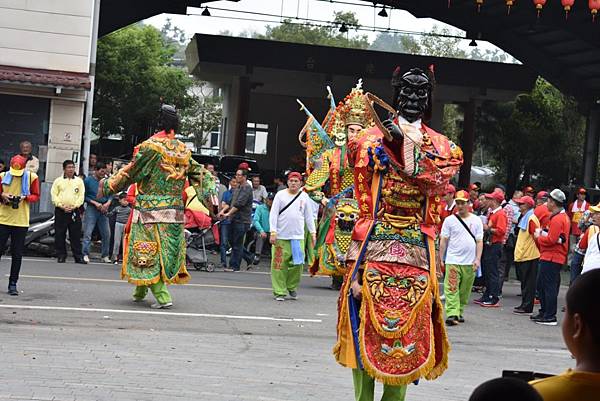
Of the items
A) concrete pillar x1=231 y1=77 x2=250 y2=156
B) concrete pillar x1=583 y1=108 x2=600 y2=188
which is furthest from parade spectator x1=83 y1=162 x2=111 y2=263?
concrete pillar x1=583 y1=108 x2=600 y2=188

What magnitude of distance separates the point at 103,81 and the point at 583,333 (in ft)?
134

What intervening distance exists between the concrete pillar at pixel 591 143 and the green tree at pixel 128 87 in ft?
49.1

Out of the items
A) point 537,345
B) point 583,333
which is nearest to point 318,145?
point 537,345

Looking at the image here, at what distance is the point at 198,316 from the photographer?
12.5 m

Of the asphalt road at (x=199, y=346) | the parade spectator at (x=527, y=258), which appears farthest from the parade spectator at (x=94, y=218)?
the parade spectator at (x=527, y=258)

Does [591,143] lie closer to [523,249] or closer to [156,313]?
[523,249]

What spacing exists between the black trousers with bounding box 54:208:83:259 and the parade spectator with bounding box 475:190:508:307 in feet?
21.8

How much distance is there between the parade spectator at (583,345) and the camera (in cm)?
329

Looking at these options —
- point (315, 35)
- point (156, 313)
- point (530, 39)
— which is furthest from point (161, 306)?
point (315, 35)

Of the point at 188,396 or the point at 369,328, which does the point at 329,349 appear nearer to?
the point at 188,396

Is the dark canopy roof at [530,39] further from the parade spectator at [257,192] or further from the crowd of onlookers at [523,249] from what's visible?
the crowd of onlookers at [523,249]

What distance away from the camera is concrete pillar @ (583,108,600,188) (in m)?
34.9

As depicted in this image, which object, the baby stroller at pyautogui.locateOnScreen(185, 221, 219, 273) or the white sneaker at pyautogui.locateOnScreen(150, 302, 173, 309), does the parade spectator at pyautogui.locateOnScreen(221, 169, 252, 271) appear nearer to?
the baby stroller at pyautogui.locateOnScreen(185, 221, 219, 273)

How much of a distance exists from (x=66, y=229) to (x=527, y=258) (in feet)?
24.7
